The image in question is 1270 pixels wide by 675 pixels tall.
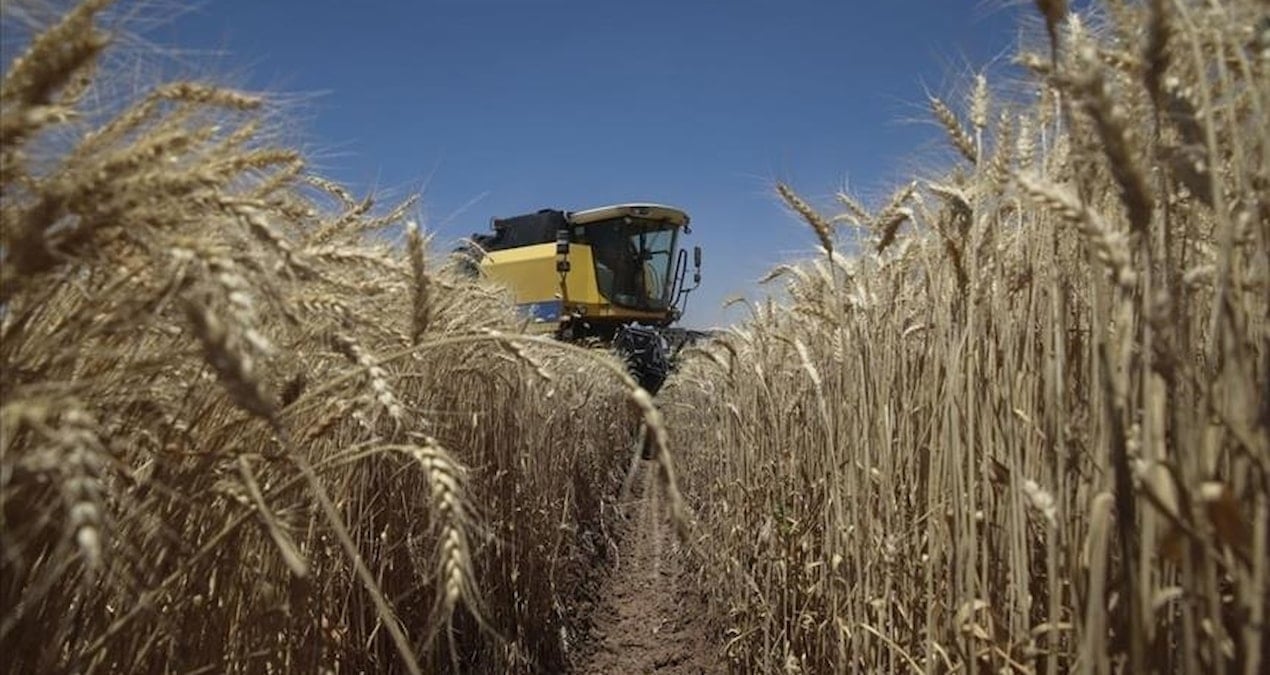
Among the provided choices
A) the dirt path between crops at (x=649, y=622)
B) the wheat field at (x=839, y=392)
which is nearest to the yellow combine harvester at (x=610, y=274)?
the dirt path between crops at (x=649, y=622)

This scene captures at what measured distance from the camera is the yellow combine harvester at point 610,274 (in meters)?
12.2

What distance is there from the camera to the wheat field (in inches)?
30.5

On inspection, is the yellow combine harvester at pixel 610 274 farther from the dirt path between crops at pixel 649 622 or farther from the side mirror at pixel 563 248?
the dirt path between crops at pixel 649 622

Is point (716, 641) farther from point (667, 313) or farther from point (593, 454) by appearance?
point (667, 313)

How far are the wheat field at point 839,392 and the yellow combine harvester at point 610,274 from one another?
9.63 metres

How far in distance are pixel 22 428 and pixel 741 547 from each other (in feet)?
9.85

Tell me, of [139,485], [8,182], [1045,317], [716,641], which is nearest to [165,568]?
[139,485]

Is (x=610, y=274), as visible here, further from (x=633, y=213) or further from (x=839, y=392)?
(x=839, y=392)

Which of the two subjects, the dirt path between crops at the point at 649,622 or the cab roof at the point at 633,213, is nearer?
the dirt path between crops at the point at 649,622

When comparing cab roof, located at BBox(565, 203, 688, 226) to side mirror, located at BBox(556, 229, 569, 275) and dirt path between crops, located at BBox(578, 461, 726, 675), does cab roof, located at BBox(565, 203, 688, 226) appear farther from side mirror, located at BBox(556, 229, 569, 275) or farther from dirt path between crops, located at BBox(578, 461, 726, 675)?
dirt path between crops, located at BBox(578, 461, 726, 675)

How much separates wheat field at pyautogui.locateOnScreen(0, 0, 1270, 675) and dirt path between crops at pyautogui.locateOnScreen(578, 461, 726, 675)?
4.03 ft

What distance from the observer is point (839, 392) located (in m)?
2.33

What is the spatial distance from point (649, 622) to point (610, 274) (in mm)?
8485

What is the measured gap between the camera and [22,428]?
87 cm
